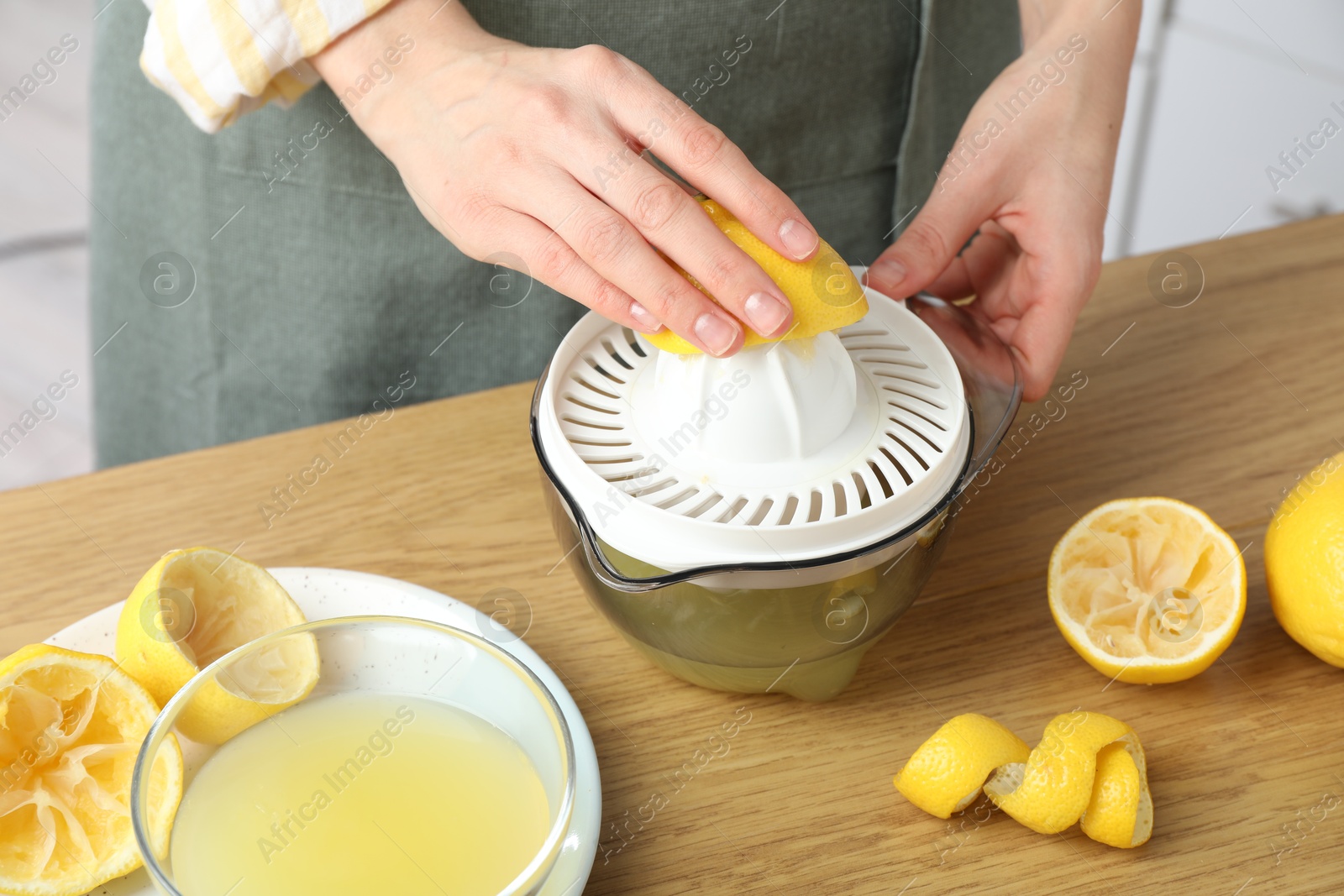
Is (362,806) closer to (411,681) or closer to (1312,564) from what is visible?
(411,681)

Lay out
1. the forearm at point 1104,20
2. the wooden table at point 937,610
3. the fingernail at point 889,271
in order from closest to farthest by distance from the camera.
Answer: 1. the wooden table at point 937,610
2. the fingernail at point 889,271
3. the forearm at point 1104,20

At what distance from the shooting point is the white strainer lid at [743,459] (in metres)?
0.54

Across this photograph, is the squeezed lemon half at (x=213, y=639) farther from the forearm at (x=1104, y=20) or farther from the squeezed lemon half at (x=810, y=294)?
the forearm at (x=1104, y=20)

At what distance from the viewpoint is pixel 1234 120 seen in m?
2.02

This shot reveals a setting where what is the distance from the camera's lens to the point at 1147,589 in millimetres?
688

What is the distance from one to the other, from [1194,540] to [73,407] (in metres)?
2.10

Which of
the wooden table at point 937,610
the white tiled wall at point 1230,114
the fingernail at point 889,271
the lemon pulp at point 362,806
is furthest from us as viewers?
the white tiled wall at point 1230,114

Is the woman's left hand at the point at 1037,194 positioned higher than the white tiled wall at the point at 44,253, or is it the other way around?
the woman's left hand at the point at 1037,194

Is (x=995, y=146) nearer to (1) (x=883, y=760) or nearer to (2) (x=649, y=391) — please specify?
(2) (x=649, y=391)

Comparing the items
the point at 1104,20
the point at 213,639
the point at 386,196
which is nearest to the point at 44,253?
the point at 386,196

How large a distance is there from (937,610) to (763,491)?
195 millimetres

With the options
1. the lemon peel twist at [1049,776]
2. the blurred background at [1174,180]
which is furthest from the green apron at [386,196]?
the blurred background at [1174,180]

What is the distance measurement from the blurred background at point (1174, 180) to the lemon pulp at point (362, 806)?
64.9 inches

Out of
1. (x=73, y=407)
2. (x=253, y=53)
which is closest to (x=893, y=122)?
(x=253, y=53)
